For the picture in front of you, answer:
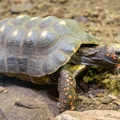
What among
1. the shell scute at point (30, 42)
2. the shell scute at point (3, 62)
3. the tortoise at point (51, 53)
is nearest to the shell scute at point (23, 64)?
the tortoise at point (51, 53)

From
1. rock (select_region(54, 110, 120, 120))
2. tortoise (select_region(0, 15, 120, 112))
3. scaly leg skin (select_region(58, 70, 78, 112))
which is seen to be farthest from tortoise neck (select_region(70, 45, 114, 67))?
rock (select_region(54, 110, 120, 120))

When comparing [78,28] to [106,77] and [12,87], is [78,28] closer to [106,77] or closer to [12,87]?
[106,77]

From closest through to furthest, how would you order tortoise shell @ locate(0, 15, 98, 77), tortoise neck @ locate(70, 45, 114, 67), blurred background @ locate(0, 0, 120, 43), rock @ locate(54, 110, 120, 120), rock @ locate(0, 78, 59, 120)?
rock @ locate(54, 110, 120, 120) → rock @ locate(0, 78, 59, 120) → tortoise shell @ locate(0, 15, 98, 77) → tortoise neck @ locate(70, 45, 114, 67) → blurred background @ locate(0, 0, 120, 43)

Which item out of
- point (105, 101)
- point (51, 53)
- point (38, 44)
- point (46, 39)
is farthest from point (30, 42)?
point (105, 101)

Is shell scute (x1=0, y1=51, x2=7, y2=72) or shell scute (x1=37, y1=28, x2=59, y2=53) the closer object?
shell scute (x1=37, y1=28, x2=59, y2=53)

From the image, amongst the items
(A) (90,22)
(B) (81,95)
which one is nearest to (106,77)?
(B) (81,95)

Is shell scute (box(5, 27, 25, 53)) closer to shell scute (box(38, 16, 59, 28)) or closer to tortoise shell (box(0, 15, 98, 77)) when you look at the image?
tortoise shell (box(0, 15, 98, 77))

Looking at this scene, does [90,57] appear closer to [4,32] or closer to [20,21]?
[20,21]
